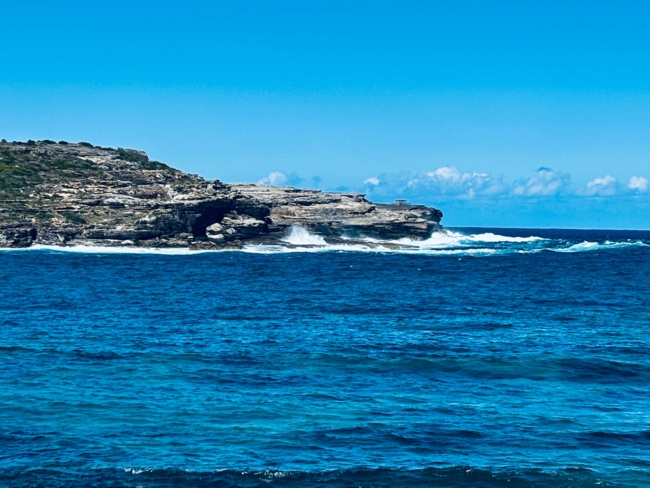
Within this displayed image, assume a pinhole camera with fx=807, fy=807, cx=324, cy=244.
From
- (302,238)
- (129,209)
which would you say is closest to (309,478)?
(129,209)

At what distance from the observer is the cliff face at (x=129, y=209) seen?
129m

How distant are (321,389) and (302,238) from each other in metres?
122

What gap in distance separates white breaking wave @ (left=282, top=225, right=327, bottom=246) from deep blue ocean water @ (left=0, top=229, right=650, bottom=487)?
82435 millimetres

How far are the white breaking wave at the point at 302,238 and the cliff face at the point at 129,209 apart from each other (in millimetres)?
1559

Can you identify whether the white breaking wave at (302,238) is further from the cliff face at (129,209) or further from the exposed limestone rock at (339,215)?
the exposed limestone rock at (339,215)

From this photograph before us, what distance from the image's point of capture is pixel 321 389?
110 ft

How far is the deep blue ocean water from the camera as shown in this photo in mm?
24016

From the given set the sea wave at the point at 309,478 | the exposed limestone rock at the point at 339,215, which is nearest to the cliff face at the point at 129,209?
the exposed limestone rock at the point at 339,215

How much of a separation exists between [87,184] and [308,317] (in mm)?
95453

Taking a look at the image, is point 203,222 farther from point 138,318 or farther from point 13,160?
point 138,318

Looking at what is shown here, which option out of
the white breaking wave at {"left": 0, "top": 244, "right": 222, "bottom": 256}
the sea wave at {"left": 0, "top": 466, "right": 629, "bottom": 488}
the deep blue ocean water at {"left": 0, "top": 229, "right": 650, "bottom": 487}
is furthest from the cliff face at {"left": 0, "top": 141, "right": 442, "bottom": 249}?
the sea wave at {"left": 0, "top": 466, "right": 629, "bottom": 488}

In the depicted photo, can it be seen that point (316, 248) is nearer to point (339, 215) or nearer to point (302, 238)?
point (302, 238)

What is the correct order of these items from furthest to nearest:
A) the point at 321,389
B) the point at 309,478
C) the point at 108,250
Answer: the point at 108,250
the point at 321,389
the point at 309,478

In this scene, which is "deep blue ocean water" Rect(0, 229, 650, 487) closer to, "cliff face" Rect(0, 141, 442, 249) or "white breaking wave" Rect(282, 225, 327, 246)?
"cliff face" Rect(0, 141, 442, 249)
